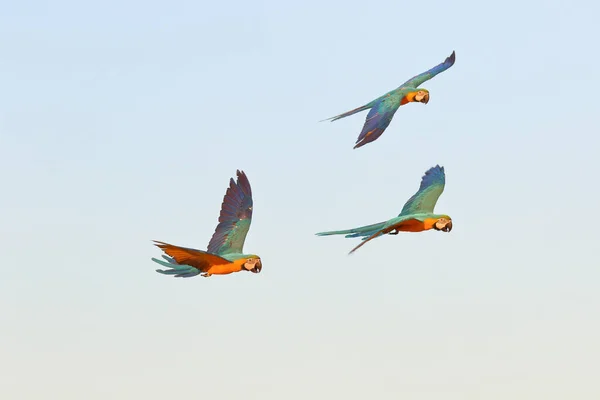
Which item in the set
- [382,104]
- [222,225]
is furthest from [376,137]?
[222,225]

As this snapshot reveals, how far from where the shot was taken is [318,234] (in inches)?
1303

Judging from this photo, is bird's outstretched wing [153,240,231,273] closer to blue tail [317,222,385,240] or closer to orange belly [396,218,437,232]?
blue tail [317,222,385,240]

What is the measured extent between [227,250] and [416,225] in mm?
5392

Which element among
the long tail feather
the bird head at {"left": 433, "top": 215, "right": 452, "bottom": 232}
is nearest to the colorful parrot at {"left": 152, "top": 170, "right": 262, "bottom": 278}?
the long tail feather

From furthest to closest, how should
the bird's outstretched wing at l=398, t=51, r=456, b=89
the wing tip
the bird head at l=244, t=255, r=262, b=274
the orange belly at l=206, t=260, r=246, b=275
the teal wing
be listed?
the wing tip, the bird's outstretched wing at l=398, t=51, r=456, b=89, the teal wing, the bird head at l=244, t=255, r=262, b=274, the orange belly at l=206, t=260, r=246, b=275

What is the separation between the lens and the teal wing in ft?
116

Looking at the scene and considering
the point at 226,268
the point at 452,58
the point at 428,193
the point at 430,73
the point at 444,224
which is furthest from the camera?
the point at 452,58

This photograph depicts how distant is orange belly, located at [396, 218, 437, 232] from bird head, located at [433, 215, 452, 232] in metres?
0.12

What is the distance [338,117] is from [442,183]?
3.82 metres

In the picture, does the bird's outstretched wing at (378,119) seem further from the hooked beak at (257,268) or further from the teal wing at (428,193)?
the hooked beak at (257,268)

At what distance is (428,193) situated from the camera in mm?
36000

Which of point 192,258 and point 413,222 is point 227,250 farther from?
point 413,222

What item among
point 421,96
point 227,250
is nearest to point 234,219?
point 227,250

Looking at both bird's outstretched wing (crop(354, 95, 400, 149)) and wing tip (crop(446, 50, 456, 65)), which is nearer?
bird's outstretched wing (crop(354, 95, 400, 149))
